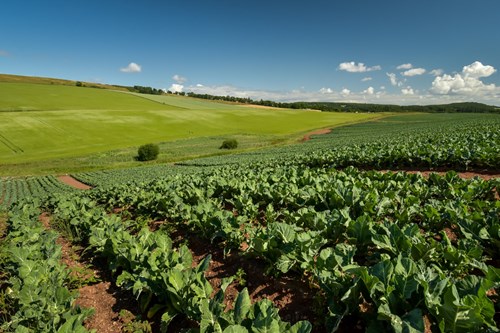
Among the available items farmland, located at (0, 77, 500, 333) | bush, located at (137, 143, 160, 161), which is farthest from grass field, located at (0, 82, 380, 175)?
farmland, located at (0, 77, 500, 333)

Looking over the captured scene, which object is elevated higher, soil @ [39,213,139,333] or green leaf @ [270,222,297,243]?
green leaf @ [270,222,297,243]

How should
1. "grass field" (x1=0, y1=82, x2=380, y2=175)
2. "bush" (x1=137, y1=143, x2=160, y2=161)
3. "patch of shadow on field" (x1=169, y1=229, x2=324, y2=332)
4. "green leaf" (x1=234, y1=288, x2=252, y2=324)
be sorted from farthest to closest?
"grass field" (x1=0, y1=82, x2=380, y2=175) → "bush" (x1=137, y1=143, x2=160, y2=161) → "patch of shadow on field" (x1=169, y1=229, x2=324, y2=332) → "green leaf" (x1=234, y1=288, x2=252, y2=324)

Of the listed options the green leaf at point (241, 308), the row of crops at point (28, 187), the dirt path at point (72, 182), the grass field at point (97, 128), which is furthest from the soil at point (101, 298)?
the grass field at point (97, 128)

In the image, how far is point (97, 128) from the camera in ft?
208

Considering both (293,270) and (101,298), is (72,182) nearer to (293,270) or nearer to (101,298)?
(101,298)

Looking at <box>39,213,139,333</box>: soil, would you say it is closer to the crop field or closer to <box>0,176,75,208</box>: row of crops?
the crop field

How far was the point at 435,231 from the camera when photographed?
5863 mm

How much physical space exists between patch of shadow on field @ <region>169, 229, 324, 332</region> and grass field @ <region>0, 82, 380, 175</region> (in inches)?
1611

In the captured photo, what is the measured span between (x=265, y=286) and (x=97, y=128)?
69.2 metres

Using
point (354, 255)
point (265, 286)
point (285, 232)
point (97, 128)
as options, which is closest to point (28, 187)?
point (265, 286)

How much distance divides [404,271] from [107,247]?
5.94m

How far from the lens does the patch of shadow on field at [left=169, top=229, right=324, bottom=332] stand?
4.10 m

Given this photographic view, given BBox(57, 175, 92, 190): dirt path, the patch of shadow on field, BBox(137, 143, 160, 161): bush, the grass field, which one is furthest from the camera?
the grass field

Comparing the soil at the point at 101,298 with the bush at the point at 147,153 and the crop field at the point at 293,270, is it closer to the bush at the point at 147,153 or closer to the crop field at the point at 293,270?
the crop field at the point at 293,270
